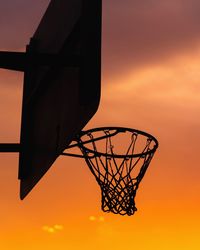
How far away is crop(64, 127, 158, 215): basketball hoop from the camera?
4918 mm

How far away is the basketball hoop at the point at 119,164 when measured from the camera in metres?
4.92

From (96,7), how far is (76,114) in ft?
1.85

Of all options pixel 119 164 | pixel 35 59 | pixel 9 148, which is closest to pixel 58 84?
pixel 35 59

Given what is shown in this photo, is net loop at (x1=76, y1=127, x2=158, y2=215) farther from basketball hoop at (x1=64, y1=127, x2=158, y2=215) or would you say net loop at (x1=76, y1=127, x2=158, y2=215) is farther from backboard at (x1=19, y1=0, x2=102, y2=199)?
backboard at (x1=19, y1=0, x2=102, y2=199)

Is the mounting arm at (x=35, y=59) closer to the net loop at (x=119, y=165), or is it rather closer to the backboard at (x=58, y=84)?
the backboard at (x=58, y=84)

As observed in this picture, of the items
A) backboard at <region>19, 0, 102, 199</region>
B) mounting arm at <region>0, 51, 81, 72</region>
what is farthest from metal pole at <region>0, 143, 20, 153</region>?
mounting arm at <region>0, 51, 81, 72</region>

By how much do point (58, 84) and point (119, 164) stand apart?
2164 mm

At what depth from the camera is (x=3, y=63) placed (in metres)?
2.81

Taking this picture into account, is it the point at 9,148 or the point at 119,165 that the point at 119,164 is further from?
the point at 9,148

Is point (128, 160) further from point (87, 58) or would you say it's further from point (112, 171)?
point (87, 58)

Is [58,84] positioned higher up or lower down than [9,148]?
higher up

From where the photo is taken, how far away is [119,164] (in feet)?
16.7

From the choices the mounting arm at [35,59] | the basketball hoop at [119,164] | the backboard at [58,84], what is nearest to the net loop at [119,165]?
the basketball hoop at [119,164]

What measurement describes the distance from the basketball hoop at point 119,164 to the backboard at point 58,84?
0.99m
